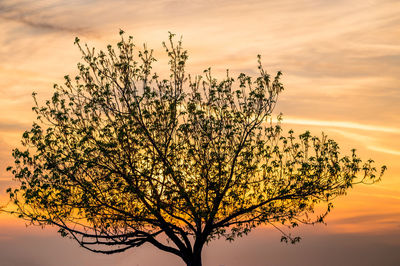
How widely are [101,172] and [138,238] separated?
4.35 metres

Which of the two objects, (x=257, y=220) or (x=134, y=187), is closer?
(x=134, y=187)

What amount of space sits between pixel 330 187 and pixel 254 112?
5.90m

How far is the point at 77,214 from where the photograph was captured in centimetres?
2838

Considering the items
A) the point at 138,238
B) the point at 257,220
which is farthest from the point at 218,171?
the point at 138,238

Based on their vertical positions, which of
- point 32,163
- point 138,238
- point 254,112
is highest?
point 254,112

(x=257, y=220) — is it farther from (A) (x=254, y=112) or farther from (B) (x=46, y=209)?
(B) (x=46, y=209)

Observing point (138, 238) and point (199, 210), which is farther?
point (138, 238)

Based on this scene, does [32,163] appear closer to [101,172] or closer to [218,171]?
[101,172]

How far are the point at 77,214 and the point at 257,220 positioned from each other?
1012 centimetres

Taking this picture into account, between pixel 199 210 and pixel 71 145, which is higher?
pixel 71 145

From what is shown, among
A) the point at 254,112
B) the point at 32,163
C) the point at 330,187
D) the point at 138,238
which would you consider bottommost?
the point at 138,238

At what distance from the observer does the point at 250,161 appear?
28.2m

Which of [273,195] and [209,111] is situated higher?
[209,111]

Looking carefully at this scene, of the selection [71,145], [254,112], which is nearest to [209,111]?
[254,112]
